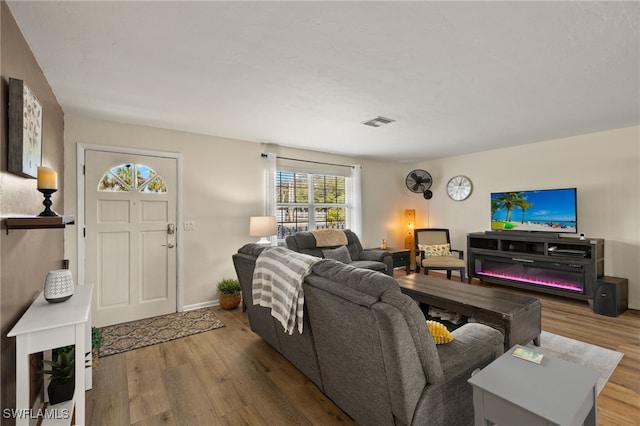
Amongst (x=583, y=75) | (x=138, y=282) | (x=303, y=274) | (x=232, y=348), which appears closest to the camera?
(x=303, y=274)

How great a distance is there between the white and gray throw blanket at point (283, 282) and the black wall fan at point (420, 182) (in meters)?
4.38

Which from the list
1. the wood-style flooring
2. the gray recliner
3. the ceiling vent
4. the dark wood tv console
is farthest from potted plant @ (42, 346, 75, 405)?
the dark wood tv console

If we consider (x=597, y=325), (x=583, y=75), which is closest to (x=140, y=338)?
(x=583, y=75)

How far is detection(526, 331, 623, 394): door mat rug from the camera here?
2.32 metres

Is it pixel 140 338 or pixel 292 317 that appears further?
pixel 140 338

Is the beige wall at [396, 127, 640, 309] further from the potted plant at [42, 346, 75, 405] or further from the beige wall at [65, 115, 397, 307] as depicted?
the potted plant at [42, 346, 75, 405]

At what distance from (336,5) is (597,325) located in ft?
13.3

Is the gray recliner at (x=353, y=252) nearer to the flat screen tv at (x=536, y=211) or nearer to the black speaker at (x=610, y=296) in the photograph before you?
the flat screen tv at (x=536, y=211)

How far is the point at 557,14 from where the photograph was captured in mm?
1588

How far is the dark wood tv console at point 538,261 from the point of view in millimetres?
3723

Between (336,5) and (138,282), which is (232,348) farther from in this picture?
(336,5)

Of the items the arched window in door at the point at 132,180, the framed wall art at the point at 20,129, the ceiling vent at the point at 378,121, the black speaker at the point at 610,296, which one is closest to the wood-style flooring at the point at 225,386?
the black speaker at the point at 610,296

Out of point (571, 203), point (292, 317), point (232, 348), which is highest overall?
point (571, 203)

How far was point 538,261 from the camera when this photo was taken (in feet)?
13.6
